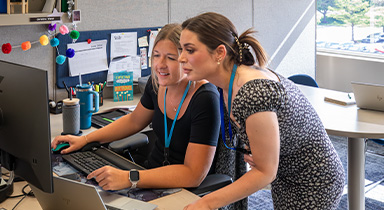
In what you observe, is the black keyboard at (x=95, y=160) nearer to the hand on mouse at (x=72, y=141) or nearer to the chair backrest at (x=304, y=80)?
the hand on mouse at (x=72, y=141)

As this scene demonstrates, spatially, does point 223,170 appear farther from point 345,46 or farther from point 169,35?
point 345,46

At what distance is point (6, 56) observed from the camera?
244 cm

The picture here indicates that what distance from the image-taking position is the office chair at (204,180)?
164cm

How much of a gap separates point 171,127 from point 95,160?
1.06 ft

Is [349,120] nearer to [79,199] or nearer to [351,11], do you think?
[79,199]

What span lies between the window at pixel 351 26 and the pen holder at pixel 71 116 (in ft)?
11.0

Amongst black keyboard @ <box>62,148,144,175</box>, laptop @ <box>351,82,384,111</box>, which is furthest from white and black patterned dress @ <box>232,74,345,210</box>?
laptop @ <box>351,82,384,111</box>

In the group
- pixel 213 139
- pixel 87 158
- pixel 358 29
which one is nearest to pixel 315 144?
pixel 213 139

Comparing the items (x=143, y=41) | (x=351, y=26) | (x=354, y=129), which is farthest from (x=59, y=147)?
(x=351, y=26)

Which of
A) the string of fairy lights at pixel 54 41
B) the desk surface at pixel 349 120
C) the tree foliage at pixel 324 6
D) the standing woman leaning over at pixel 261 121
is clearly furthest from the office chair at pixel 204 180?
the tree foliage at pixel 324 6

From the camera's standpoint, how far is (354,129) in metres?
2.41

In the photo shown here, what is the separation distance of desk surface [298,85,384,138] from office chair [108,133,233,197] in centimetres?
90

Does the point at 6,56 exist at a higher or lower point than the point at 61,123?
higher

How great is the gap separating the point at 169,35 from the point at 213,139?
442mm
